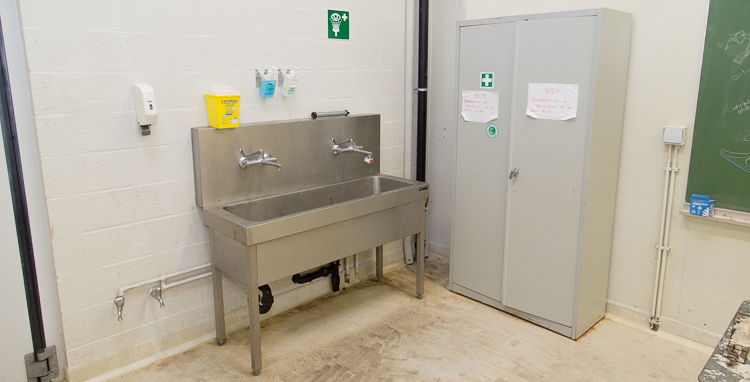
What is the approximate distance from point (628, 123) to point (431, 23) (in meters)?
1.60

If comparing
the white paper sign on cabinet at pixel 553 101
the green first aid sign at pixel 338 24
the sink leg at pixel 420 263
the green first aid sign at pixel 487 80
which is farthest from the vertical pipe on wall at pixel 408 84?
the white paper sign on cabinet at pixel 553 101

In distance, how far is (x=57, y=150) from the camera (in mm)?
2137

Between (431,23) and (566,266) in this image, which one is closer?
(566,266)

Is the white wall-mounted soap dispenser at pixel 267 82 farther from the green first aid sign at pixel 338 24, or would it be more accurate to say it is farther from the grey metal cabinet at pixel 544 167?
the grey metal cabinet at pixel 544 167

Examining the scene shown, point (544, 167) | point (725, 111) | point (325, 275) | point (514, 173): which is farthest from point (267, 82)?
point (725, 111)

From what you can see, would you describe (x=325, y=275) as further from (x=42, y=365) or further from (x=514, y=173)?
(x=42, y=365)

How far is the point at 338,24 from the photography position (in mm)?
3062

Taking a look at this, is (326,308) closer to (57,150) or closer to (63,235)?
(63,235)

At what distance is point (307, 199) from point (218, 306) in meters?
0.77

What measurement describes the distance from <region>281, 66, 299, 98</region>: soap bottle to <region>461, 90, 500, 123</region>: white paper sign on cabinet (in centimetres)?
99

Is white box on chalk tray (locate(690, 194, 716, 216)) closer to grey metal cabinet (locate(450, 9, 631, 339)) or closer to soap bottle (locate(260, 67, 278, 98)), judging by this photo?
grey metal cabinet (locate(450, 9, 631, 339))

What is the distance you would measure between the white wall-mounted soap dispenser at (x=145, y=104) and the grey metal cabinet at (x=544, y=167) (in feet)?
5.58

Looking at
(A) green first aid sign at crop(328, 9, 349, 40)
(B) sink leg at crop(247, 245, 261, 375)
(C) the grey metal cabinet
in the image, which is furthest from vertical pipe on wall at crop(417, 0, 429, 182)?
(B) sink leg at crop(247, 245, 261, 375)

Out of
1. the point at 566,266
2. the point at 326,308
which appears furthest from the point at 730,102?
the point at 326,308
